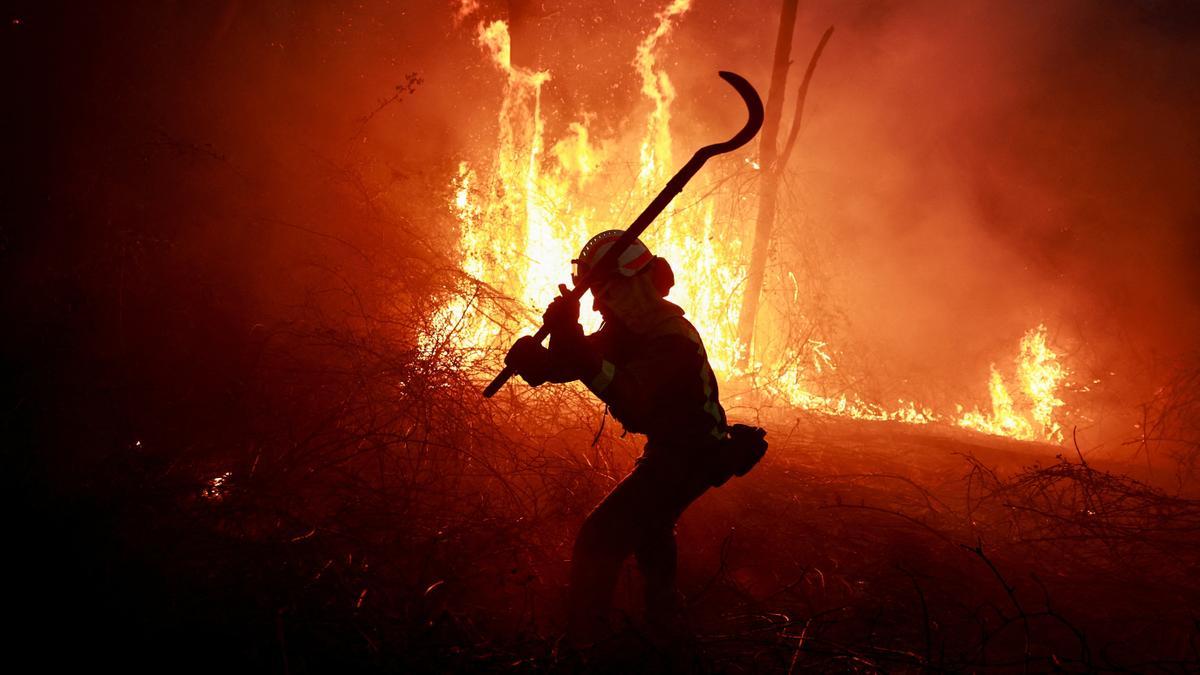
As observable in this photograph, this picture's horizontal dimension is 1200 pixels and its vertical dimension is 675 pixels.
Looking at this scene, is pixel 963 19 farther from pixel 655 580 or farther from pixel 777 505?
pixel 655 580

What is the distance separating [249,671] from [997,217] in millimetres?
14765

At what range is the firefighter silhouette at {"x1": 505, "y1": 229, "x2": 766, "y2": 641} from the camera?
10.6ft

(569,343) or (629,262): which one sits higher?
(629,262)

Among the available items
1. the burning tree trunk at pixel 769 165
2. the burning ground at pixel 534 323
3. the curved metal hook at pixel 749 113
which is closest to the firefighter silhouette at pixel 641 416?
the burning ground at pixel 534 323

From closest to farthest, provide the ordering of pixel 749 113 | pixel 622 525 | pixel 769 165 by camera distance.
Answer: pixel 622 525
pixel 749 113
pixel 769 165

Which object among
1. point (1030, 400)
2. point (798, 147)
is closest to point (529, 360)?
point (798, 147)

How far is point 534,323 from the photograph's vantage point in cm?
684

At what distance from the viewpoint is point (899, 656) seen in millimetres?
3562

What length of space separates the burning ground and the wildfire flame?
7 cm

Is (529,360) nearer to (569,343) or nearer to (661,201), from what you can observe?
(569,343)

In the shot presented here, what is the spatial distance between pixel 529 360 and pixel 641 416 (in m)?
0.66

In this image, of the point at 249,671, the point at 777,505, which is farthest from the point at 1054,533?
the point at 249,671

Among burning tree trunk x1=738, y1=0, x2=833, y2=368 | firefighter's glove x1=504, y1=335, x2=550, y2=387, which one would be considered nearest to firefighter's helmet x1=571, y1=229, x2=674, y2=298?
firefighter's glove x1=504, y1=335, x2=550, y2=387

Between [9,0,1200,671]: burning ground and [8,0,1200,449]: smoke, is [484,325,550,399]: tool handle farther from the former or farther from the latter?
[8,0,1200,449]: smoke
